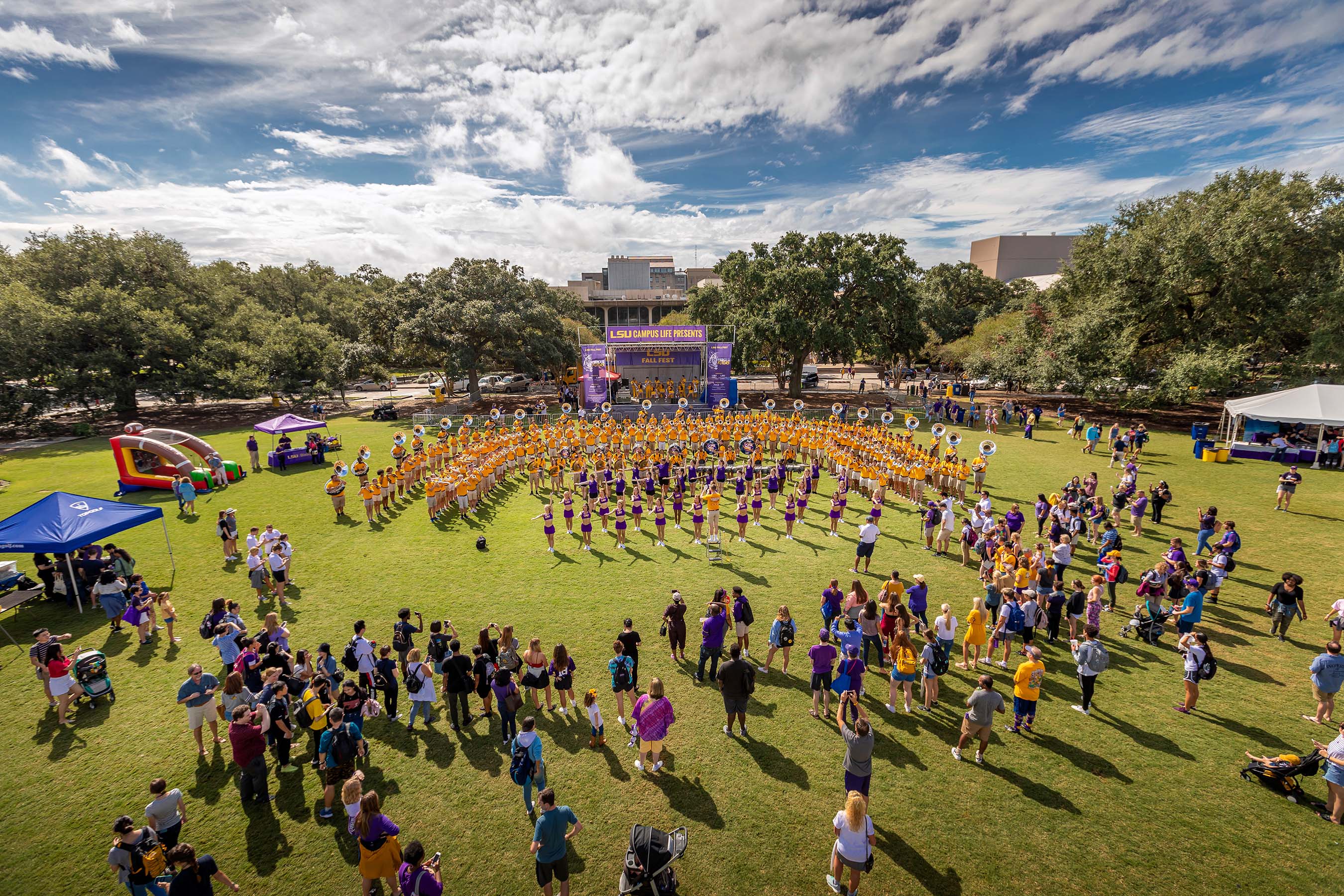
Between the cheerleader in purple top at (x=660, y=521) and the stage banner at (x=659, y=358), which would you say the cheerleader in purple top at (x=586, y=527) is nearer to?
the cheerleader in purple top at (x=660, y=521)

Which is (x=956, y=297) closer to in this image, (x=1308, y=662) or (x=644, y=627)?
(x=1308, y=662)

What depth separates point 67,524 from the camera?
448 inches

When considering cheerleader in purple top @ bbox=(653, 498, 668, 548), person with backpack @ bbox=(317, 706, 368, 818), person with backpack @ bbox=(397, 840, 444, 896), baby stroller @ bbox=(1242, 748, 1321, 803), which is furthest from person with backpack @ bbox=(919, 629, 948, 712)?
person with backpack @ bbox=(317, 706, 368, 818)

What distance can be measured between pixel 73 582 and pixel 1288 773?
72.8 ft

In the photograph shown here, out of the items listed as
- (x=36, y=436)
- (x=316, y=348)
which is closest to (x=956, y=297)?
(x=316, y=348)

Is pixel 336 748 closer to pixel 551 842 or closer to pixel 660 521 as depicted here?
pixel 551 842

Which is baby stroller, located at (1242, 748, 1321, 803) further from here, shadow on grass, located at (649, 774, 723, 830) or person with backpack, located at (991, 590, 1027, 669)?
shadow on grass, located at (649, 774, 723, 830)

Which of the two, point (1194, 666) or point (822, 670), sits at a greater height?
point (1194, 666)

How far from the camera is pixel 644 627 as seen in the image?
433 inches

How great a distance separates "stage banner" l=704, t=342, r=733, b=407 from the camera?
3922 cm

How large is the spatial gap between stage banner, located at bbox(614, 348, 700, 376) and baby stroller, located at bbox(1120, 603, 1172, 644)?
107ft

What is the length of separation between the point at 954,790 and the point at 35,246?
58074mm

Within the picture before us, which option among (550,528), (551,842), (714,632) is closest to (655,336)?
(550,528)

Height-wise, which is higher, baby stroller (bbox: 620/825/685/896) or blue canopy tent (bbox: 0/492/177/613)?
blue canopy tent (bbox: 0/492/177/613)
